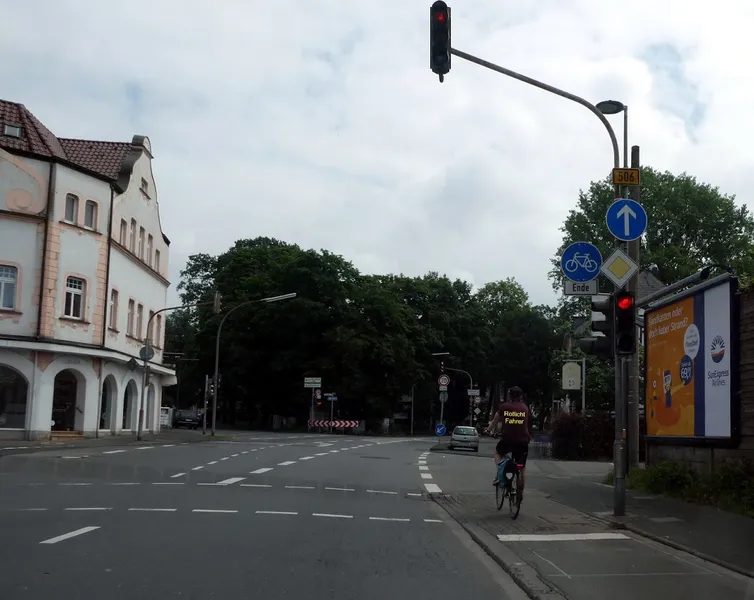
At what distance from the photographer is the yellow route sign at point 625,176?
1336 cm

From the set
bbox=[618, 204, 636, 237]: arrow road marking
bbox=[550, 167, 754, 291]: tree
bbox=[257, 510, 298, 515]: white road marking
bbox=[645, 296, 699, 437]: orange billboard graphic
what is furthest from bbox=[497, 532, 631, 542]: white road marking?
bbox=[550, 167, 754, 291]: tree

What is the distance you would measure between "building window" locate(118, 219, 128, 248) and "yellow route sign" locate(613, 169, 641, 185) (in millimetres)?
30539

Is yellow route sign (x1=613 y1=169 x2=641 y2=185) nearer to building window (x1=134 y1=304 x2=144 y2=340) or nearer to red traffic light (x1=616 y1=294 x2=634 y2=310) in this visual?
red traffic light (x1=616 y1=294 x2=634 y2=310)

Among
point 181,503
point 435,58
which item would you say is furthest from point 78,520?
point 435,58

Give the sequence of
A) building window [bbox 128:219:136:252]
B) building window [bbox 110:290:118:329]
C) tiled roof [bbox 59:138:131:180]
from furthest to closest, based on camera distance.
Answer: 1. building window [bbox 128:219:136:252]
2. tiled roof [bbox 59:138:131:180]
3. building window [bbox 110:290:118:329]

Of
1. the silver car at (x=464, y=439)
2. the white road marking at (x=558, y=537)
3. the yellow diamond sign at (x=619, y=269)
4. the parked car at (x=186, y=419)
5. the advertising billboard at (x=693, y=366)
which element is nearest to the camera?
the white road marking at (x=558, y=537)

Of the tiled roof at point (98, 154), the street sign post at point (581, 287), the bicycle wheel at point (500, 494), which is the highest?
the tiled roof at point (98, 154)

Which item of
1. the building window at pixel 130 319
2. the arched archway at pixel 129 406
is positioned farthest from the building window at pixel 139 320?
Result: the arched archway at pixel 129 406

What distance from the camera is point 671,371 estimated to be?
656 inches

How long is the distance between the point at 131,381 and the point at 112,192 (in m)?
9.76

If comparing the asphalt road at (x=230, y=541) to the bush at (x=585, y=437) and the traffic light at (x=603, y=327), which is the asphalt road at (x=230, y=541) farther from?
the bush at (x=585, y=437)

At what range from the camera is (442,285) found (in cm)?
8612

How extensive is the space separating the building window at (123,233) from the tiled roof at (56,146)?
213cm

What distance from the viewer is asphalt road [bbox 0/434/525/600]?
718cm
